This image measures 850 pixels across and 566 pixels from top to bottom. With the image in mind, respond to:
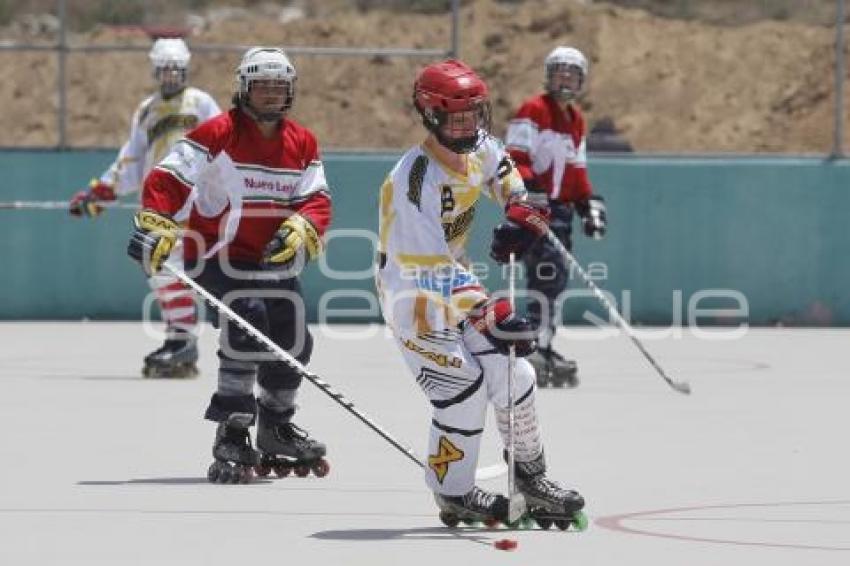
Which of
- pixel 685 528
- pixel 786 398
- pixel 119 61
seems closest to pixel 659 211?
pixel 786 398

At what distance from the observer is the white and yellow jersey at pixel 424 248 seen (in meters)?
10.1

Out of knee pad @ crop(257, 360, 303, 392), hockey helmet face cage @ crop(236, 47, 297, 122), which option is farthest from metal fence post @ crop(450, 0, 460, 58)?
hockey helmet face cage @ crop(236, 47, 297, 122)

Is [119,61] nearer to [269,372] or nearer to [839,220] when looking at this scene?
[839,220]

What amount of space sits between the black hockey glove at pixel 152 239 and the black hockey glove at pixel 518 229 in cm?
156

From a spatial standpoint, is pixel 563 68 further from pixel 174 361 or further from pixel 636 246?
pixel 636 246

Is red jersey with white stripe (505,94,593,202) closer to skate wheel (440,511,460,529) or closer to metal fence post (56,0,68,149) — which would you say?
metal fence post (56,0,68,149)

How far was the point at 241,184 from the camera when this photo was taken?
38.4 feet

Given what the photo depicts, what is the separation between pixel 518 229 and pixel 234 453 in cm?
193

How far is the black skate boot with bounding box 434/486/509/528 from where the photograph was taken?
1002cm

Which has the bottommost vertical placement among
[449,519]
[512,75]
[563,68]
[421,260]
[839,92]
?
[449,519]

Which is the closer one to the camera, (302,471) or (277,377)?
(302,471)

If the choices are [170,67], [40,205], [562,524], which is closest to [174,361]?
[170,67]

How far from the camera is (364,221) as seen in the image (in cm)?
2158

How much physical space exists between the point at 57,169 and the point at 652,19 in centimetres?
921
